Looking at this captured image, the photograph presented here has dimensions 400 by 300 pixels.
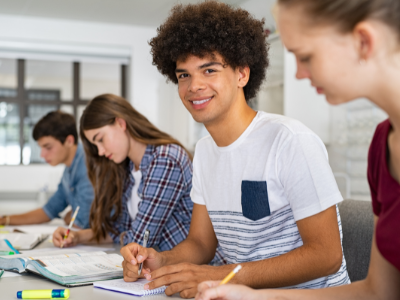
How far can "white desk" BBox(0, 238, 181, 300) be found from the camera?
1.12m

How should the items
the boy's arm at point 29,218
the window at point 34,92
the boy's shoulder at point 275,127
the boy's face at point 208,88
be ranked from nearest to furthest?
the boy's shoulder at point 275,127
the boy's face at point 208,88
the boy's arm at point 29,218
the window at point 34,92

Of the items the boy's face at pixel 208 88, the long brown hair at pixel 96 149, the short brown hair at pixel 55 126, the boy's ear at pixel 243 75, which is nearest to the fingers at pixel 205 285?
the boy's face at pixel 208 88

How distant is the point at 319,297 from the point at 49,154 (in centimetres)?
255

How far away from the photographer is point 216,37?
1426mm

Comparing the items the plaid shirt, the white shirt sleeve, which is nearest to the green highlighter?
the white shirt sleeve

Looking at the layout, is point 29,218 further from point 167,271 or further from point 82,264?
point 167,271

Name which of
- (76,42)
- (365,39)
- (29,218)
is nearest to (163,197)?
(365,39)

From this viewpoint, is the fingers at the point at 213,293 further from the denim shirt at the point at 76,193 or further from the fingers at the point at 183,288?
the denim shirt at the point at 76,193

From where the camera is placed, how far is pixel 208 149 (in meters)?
1.49

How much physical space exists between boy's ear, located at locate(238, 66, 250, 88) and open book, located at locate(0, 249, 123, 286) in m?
0.68

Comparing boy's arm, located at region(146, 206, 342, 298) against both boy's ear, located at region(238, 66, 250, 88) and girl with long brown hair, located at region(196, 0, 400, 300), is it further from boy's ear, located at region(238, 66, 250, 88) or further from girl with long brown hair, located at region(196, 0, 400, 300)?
boy's ear, located at region(238, 66, 250, 88)

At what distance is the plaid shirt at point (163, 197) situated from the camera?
1810mm

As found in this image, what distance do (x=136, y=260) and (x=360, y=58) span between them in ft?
2.71

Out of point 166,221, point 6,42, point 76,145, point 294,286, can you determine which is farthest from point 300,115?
point 6,42
